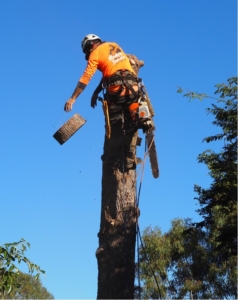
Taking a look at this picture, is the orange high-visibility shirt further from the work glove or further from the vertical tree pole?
the vertical tree pole

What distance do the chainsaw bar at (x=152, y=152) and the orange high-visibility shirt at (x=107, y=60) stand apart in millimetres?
647

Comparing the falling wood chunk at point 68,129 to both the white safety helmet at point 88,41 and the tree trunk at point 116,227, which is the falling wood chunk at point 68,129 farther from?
the white safety helmet at point 88,41

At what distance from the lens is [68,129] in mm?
4844

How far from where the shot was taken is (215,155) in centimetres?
1164

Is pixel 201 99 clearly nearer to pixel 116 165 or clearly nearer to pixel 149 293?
pixel 116 165

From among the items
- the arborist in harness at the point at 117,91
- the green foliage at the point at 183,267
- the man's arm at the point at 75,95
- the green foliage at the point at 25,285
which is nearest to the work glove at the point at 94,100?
the arborist in harness at the point at 117,91

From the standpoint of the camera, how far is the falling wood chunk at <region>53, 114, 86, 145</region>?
4.84 metres

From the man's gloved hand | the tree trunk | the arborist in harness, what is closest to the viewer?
the tree trunk

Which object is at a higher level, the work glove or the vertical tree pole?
the work glove

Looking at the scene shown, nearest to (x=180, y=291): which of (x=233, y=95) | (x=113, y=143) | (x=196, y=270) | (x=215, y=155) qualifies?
(x=196, y=270)

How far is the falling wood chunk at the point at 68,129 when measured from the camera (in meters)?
4.84

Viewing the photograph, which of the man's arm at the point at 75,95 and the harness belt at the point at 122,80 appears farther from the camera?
the harness belt at the point at 122,80

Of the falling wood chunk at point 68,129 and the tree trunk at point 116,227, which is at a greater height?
the falling wood chunk at point 68,129

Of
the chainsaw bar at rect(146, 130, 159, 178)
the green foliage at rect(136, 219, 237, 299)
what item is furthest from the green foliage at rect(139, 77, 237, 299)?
the chainsaw bar at rect(146, 130, 159, 178)
